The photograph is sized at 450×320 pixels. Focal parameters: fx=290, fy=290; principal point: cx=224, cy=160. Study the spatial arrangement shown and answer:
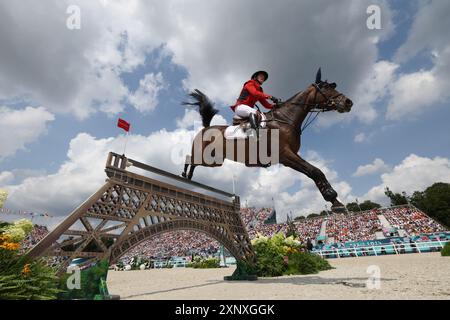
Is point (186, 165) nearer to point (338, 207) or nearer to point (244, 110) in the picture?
point (244, 110)

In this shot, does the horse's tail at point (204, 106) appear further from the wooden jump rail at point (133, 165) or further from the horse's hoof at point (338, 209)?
the horse's hoof at point (338, 209)

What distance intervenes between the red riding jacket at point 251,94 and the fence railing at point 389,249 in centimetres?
2060

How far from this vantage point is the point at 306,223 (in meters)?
49.7

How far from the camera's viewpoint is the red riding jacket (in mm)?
6395

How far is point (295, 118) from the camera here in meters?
6.70

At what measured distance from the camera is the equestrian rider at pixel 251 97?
250 inches

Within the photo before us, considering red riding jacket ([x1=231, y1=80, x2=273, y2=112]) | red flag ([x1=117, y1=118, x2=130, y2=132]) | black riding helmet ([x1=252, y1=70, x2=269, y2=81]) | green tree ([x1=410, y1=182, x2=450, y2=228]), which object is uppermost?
green tree ([x1=410, y1=182, x2=450, y2=228])

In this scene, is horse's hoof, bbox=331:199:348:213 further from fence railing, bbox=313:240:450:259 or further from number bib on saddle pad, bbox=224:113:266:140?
fence railing, bbox=313:240:450:259

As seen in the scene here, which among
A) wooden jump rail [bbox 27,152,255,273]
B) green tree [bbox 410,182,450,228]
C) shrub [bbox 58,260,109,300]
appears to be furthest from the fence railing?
green tree [bbox 410,182,450,228]

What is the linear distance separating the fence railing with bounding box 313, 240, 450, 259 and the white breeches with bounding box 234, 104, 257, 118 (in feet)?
67.8

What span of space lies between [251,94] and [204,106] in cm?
147
